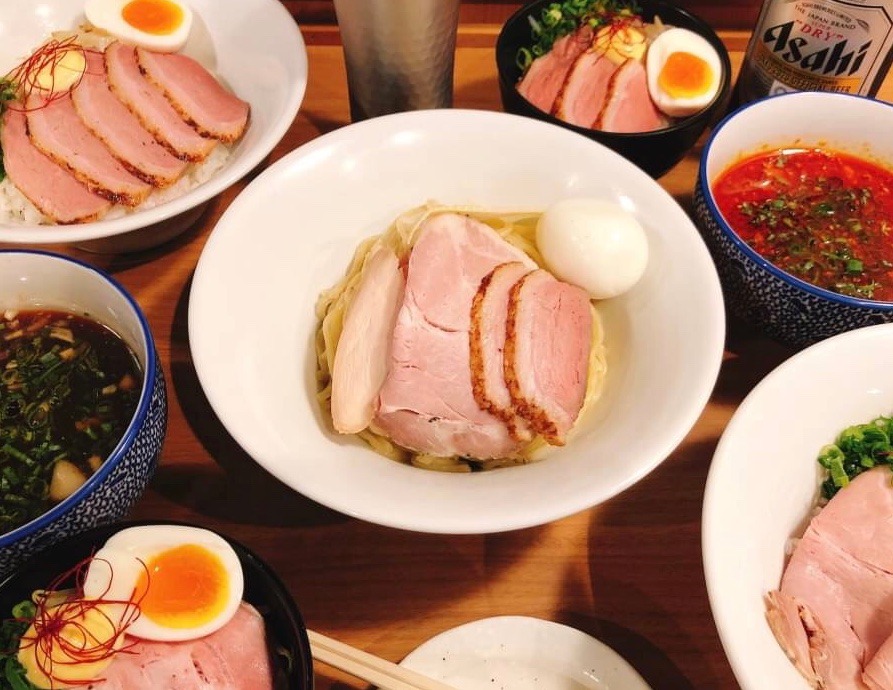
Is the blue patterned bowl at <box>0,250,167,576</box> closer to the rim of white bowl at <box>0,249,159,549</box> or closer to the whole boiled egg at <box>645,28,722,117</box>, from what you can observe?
the rim of white bowl at <box>0,249,159,549</box>

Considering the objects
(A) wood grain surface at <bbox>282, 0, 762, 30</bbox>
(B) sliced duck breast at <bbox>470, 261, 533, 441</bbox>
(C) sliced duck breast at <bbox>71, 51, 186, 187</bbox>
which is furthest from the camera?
(A) wood grain surface at <bbox>282, 0, 762, 30</bbox>

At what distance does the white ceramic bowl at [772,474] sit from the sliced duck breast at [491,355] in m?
0.39

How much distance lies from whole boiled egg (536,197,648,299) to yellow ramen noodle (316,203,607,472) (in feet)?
0.35

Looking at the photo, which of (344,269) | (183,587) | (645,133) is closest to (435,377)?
(344,269)

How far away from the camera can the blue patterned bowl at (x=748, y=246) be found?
1.55m

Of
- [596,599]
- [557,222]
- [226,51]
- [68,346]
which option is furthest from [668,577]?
[226,51]

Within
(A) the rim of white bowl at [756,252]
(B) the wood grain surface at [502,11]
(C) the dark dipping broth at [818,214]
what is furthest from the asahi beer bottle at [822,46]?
(B) the wood grain surface at [502,11]

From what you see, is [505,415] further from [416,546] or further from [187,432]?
[187,432]

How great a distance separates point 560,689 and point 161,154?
171 centimetres

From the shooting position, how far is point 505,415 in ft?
4.58

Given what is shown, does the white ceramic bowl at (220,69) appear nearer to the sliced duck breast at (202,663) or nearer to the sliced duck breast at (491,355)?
the sliced duck breast at (491,355)

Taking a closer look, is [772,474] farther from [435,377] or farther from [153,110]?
[153,110]

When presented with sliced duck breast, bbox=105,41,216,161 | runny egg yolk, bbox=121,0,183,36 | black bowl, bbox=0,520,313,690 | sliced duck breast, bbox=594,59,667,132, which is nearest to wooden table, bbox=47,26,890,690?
black bowl, bbox=0,520,313,690

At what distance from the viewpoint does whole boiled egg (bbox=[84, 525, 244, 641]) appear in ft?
3.97
